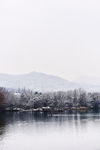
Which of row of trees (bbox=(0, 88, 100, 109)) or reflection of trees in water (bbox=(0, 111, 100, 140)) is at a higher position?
row of trees (bbox=(0, 88, 100, 109))

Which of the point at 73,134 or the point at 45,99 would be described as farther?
the point at 45,99

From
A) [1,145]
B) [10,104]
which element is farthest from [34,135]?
[10,104]

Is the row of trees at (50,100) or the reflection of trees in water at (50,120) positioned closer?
the reflection of trees in water at (50,120)

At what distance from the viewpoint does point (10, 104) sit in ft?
208

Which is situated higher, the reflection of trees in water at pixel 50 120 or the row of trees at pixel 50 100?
the row of trees at pixel 50 100

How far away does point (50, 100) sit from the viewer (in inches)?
2729

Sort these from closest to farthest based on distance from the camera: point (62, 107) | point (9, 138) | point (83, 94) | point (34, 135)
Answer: point (9, 138) → point (34, 135) → point (62, 107) → point (83, 94)

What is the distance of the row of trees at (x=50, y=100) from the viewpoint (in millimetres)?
65125

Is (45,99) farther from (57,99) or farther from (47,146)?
(47,146)

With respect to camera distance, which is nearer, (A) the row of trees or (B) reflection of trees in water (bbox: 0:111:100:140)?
(B) reflection of trees in water (bbox: 0:111:100:140)

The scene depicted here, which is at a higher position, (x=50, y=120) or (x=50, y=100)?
(x=50, y=100)

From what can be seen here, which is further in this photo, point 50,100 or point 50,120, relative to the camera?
point 50,100

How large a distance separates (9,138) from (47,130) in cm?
560

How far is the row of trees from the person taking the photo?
6512 cm
